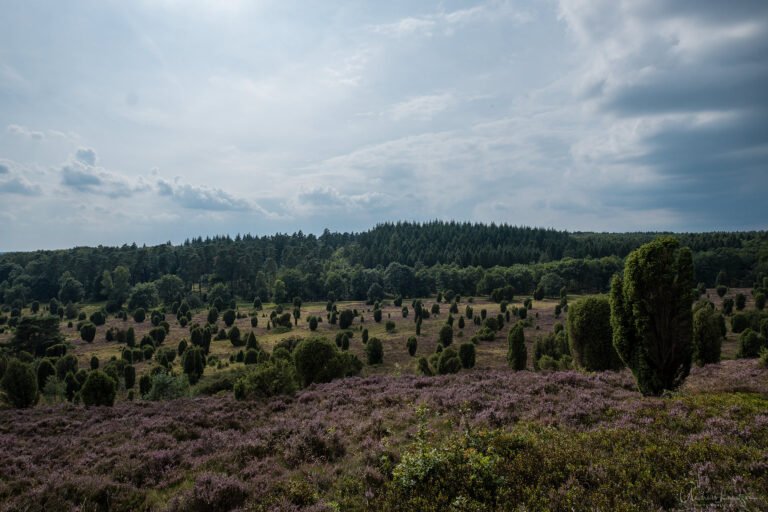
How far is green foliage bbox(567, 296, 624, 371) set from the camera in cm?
2492

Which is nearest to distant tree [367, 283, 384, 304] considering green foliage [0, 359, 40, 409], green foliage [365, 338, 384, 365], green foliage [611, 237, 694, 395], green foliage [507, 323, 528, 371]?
green foliage [365, 338, 384, 365]

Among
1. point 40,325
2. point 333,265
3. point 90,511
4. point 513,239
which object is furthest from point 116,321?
point 513,239

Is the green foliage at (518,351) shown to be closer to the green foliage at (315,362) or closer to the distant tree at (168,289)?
the green foliage at (315,362)

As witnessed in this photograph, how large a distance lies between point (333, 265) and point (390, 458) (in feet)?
473

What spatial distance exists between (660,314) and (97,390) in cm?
3421

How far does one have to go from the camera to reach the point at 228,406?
19391 millimetres

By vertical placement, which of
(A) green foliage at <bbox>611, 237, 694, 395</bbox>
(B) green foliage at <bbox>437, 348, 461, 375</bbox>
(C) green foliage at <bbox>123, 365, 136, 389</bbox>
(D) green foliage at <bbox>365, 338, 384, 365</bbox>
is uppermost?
(A) green foliage at <bbox>611, 237, 694, 395</bbox>

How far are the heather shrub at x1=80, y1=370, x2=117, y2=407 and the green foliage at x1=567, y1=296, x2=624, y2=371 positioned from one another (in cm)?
3308

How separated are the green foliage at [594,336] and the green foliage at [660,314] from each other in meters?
10.2

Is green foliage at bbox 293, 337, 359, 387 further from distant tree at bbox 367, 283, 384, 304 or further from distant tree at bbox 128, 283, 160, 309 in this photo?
distant tree at bbox 128, 283, 160, 309

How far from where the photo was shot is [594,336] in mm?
25047

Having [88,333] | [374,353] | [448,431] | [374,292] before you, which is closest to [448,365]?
[374,353]

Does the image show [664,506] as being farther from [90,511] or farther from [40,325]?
[40,325]

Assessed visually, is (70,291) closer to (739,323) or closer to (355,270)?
(355,270)
